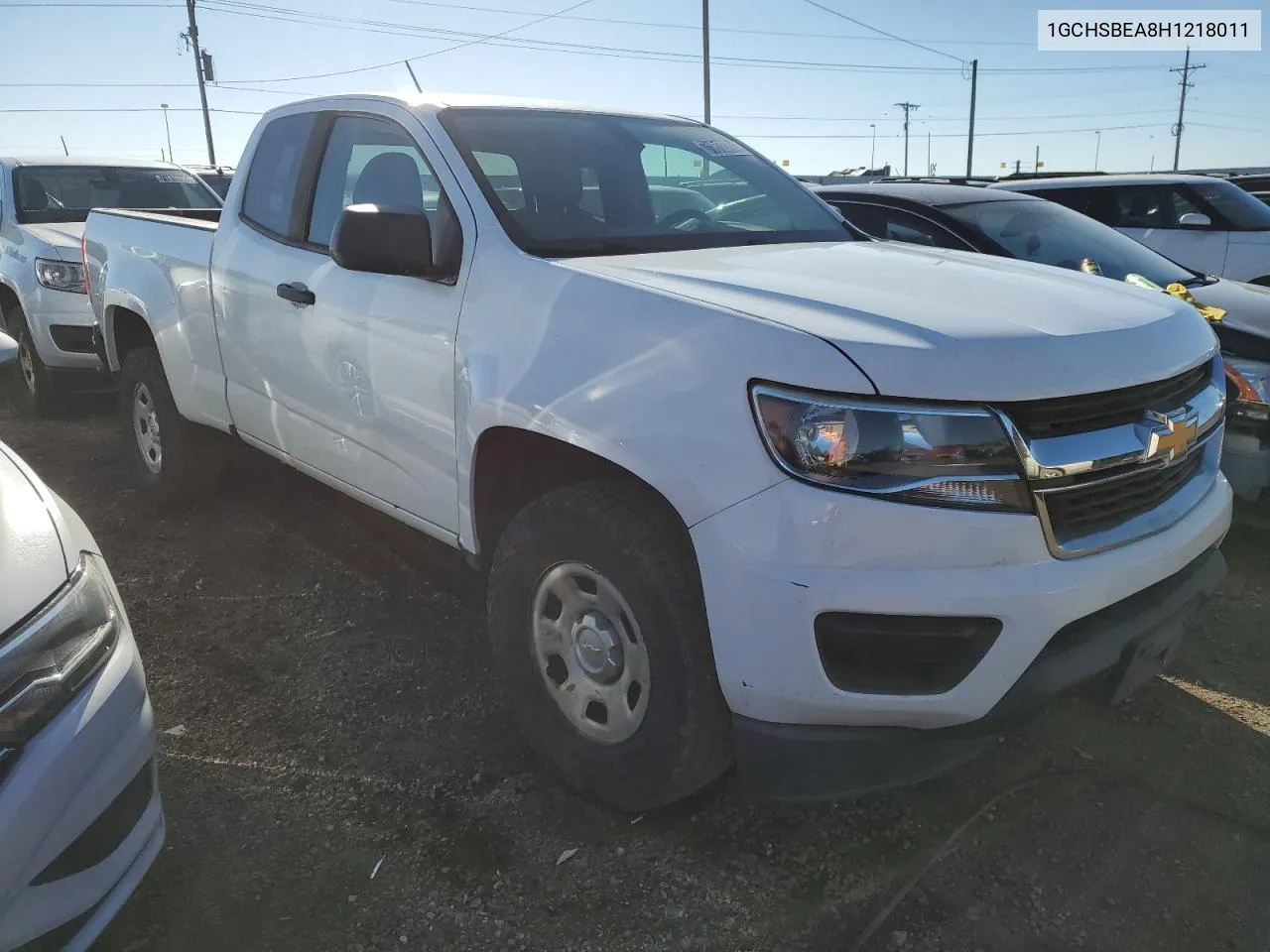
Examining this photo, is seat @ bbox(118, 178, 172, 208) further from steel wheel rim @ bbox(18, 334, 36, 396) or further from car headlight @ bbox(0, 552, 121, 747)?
car headlight @ bbox(0, 552, 121, 747)

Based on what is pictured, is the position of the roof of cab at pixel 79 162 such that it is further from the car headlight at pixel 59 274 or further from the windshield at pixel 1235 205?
the windshield at pixel 1235 205

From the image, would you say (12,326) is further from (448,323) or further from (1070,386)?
(1070,386)

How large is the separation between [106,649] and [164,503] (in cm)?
330

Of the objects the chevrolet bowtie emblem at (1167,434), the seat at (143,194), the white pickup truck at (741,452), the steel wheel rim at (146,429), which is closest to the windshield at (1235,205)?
the white pickup truck at (741,452)

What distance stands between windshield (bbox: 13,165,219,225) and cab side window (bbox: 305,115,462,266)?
4891 millimetres

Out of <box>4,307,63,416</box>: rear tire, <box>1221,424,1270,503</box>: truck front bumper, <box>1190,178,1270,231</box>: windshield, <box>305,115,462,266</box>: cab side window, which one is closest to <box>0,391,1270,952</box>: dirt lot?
<box>1221,424,1270,503</box>: truck front bumper

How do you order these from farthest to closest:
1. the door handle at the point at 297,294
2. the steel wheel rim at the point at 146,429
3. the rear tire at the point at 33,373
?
1. the rear tire at the point at 33,373
2. the steel wheel rim at the point at 146,429
3. the door handle at the point at 297,294

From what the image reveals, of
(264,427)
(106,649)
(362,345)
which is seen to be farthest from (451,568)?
(106,649)

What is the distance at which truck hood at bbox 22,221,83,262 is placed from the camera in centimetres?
643

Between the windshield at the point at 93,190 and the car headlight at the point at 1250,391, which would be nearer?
the car headlight at the point at 1250,391

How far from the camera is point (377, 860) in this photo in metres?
2.37

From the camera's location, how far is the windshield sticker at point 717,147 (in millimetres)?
3619

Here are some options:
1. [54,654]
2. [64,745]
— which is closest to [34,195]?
[54,654]

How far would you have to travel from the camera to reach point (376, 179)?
329cm
